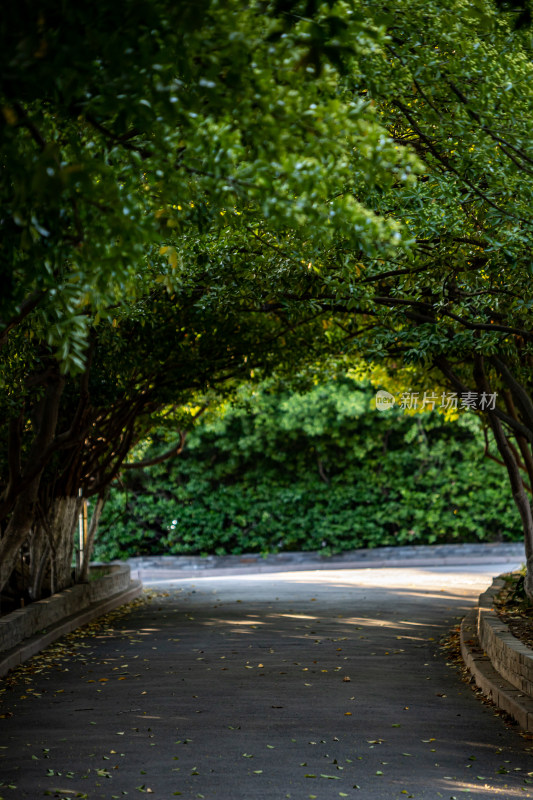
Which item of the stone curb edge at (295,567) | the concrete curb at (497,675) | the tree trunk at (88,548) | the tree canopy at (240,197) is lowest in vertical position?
the stone curb edge at (295,567)

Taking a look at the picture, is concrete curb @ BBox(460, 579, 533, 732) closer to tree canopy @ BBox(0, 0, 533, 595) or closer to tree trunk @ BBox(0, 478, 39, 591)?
tree canopy @ BBox(0, 0, 533, 595)

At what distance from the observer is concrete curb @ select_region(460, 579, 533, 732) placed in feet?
24.0

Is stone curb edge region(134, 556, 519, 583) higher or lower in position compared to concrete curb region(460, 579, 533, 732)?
lower

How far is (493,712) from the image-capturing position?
7.84 meters

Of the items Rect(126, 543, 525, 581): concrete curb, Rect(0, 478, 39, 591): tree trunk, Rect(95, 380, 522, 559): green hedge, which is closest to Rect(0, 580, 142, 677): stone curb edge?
Rect(0, 478, 39, 591): tree trunk

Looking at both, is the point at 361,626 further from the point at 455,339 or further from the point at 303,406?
the point at 303,406

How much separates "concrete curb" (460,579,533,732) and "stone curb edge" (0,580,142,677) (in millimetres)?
5002

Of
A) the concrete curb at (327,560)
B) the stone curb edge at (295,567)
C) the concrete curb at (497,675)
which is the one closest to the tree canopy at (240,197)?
the concrete curb at (497,675)

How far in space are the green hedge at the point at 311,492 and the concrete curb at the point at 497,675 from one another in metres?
14.0

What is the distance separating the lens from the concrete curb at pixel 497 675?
731 cm

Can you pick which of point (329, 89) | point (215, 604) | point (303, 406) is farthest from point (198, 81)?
point (303, 406)

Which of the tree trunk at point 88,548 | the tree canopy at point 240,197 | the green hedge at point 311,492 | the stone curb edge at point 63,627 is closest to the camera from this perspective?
the tree canopy at point 240,197

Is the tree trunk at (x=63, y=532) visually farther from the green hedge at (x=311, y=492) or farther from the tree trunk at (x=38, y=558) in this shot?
the green hedge at (x=311, y=492)

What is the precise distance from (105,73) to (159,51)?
25 centimetres
